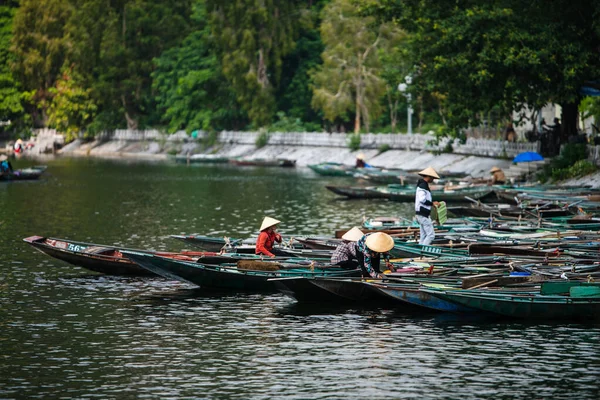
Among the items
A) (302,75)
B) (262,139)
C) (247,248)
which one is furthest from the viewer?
(302,75)

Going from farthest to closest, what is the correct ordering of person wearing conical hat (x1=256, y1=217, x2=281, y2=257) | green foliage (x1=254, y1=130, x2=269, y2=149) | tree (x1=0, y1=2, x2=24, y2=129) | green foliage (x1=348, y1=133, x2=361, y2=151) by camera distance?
tree (x1=0, y1=2, x2=24, y2=129), green foliage (x1=254, y1=130, x2=269, y2=149), green foliage (x1=348, y1=133, x2=361, y2=151), person wearing conical hat (x1=256, y1=217, x2=281, y2=257)

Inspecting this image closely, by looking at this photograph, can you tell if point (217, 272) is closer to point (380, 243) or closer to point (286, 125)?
point (380, 243)

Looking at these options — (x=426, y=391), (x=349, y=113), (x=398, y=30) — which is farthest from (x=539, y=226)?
(x=349, y=113)

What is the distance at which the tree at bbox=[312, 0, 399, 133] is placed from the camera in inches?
3356

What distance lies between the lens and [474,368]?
757 inches

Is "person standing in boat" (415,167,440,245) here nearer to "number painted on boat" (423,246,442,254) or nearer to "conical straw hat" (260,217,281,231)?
"number painted on boat" (423,246,442,254)

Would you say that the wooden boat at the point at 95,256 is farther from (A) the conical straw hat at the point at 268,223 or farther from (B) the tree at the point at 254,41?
(B) the tree at the point at 254,41

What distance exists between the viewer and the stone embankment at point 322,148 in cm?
6662

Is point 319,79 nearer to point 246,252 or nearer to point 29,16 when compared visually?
point 29,16

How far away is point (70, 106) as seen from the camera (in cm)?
11800

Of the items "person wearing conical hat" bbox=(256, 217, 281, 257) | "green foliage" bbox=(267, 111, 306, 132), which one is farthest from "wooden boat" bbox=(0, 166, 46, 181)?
"person wearing conical hat" bbox=(256, 217, 281, 257)

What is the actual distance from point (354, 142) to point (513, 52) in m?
37.7

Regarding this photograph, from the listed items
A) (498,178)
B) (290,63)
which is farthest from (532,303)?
(290,63)

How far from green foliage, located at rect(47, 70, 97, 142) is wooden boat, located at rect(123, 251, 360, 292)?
93.1 m
